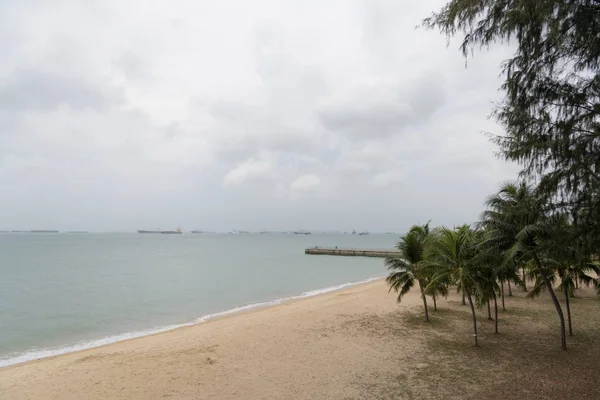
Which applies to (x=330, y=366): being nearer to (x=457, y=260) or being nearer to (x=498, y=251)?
(x=457, y=260)

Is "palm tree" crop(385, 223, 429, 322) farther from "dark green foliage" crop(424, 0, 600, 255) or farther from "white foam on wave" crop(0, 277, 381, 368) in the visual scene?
"white foam on wave" crop(0, 277, 381, 368)

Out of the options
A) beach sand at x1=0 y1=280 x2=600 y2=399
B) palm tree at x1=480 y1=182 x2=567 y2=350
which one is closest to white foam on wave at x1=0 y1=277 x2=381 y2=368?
beach sand at x1=0 y1=280 x2=600 y2=399

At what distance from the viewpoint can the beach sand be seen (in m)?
7.14

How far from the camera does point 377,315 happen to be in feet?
47.4

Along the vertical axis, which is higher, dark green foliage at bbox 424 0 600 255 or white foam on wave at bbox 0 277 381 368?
dark green foliage at bbox 424 0 600 255

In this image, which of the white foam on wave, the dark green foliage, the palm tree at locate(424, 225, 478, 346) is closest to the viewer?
the dark green foliage

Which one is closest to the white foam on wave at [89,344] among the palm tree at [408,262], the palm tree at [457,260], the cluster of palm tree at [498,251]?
the palm tree at [408,262]

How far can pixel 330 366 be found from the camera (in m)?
8.55

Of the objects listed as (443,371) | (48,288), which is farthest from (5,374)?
(48,288)

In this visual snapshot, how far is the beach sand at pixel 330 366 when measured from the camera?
714cm

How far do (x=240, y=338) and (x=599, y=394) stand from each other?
30.8 feet

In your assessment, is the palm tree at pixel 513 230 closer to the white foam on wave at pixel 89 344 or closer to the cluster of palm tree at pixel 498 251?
the cluster of palm tree at pixel 498 251

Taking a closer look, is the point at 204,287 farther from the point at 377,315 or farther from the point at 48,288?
the point at 377,315

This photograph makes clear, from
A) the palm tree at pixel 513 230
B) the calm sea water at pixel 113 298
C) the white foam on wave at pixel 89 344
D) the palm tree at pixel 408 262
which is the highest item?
the palm tree at pixel 513 230
